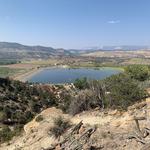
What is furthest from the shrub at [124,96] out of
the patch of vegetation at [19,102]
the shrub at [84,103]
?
the patch of vegetation at [19,102]

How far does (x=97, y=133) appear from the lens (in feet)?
62.2

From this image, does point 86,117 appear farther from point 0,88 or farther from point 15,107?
point 0,88

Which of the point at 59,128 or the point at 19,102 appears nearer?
the point at 59,128

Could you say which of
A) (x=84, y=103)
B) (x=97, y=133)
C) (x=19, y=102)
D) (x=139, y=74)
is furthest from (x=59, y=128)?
(x=19, y=102)

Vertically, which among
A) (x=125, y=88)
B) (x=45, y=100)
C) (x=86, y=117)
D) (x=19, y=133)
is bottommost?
(x=45, y=100)

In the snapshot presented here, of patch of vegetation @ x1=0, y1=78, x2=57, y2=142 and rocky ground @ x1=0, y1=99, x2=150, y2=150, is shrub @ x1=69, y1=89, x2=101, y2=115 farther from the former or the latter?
patch of vegetation @ x1=0, y1=78, x2=57, y2=142

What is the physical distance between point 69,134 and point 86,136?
141 centimetres

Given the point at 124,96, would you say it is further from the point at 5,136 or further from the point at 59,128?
the point at 5,136

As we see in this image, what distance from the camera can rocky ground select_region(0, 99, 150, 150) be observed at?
673 inches

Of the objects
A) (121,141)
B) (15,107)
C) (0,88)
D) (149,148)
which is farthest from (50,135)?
(0,88)

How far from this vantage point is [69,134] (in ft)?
64.3

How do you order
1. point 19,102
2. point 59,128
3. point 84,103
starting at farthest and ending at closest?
point 19,102, point 84,103, point 59,128

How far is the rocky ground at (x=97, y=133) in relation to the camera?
17.1 m

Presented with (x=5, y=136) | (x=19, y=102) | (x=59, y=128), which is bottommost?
(x=19, y=102)
